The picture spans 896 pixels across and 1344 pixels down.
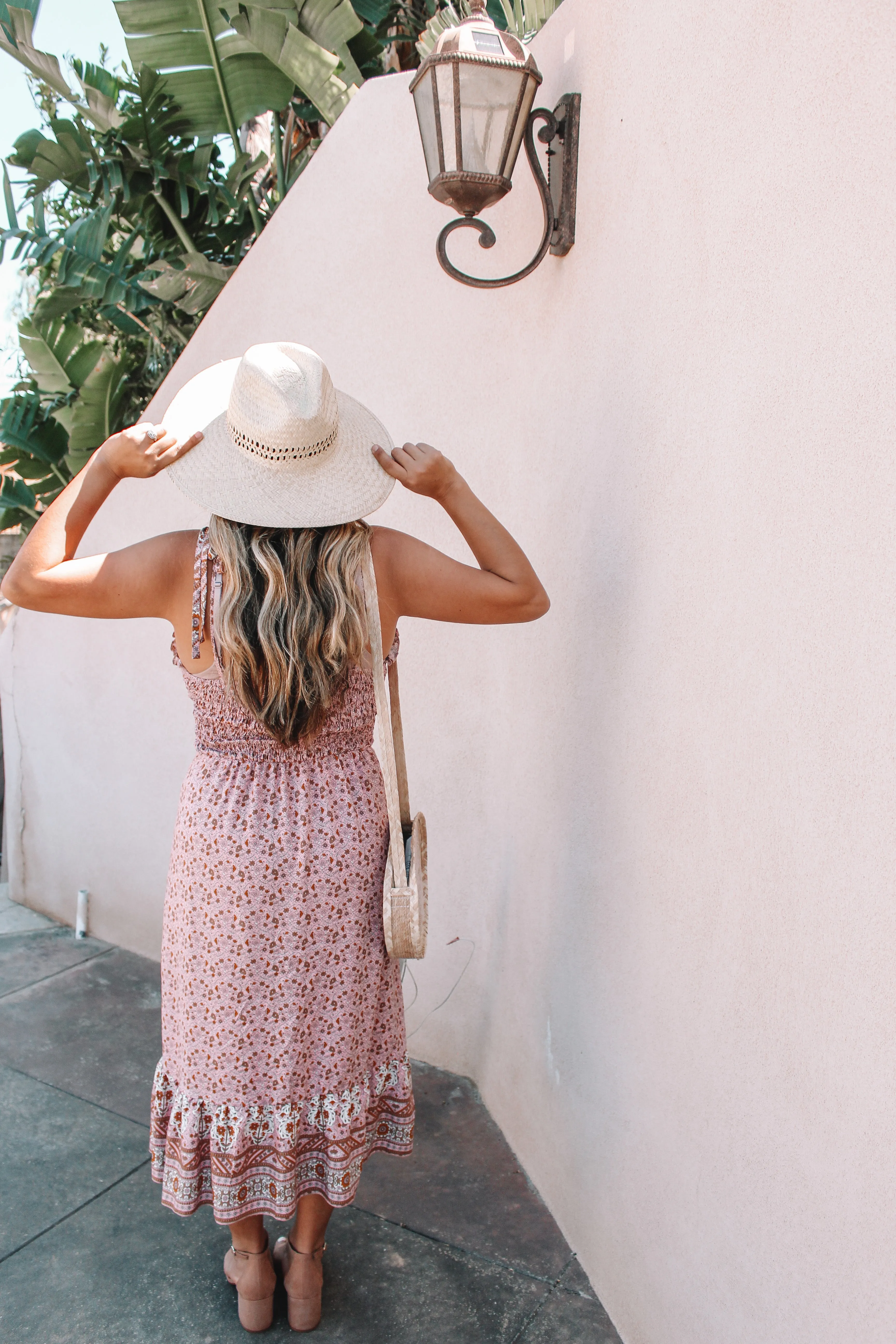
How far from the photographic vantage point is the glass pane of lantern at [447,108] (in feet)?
7.16

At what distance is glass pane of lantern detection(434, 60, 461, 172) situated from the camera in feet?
7.16

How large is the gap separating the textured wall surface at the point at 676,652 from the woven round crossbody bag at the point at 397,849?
16.9 inches

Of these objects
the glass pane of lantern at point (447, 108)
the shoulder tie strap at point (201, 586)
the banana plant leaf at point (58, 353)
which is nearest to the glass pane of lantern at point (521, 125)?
the glass pane of lantern at point (447, 108)

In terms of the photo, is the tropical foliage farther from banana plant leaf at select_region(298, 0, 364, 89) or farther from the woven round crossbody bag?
the woven round crossbody bag

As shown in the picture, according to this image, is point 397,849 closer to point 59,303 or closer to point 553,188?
point 553,188

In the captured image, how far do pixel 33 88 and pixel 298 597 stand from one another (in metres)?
6.02

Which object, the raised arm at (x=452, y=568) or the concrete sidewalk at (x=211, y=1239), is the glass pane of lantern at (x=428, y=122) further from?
the concrete sidewalk at (x=211, y=1239)

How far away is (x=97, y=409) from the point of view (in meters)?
5.28

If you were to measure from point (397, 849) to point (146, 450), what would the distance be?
0.94 meters

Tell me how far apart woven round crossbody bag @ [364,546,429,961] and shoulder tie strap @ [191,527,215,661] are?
31 centimetres

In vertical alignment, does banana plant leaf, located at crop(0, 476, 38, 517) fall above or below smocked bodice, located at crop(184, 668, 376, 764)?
above

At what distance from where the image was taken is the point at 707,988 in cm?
181

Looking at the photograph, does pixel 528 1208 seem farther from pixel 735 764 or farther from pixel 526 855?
pixel 735 764

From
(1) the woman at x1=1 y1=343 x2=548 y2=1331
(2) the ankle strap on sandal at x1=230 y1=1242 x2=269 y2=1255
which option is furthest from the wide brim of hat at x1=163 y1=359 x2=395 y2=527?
(2) the ankle strap on sandal at x1=230 y1=1242 x2=269 y2=1255
